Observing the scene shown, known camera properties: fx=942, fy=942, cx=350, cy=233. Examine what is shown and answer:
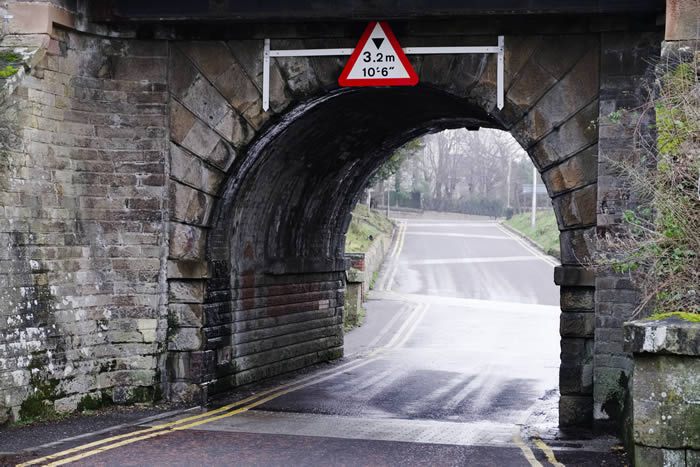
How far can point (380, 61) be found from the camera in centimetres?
1172

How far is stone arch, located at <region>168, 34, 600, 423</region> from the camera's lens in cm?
1133

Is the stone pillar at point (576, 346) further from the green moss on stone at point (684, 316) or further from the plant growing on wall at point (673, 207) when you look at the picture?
the green moss on stone at point (684, 316)

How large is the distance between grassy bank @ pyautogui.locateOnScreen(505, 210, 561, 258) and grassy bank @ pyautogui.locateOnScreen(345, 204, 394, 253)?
7.91 metres

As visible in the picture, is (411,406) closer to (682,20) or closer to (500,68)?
(500,68)

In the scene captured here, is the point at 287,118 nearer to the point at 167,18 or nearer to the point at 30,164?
the point at 167,18

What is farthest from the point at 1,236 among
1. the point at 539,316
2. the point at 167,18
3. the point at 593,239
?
the point at 539,316

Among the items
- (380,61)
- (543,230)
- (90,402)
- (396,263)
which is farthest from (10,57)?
(543,230)

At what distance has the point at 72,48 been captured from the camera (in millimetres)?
11695

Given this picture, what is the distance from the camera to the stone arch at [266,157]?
11.3m

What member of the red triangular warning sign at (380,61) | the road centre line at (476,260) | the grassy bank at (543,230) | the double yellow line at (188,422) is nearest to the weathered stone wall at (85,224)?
the double yellow line at (188,422)

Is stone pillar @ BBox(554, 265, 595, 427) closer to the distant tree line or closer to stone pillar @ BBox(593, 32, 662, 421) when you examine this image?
stone pillar @ BBox(593, 32, 662, 421)

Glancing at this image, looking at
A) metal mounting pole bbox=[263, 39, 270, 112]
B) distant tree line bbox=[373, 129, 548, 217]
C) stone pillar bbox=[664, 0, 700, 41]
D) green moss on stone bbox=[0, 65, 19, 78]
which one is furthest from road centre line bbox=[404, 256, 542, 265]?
stone pillar bbox=[664, 0, 700, 41]

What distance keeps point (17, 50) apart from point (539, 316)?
19.8m

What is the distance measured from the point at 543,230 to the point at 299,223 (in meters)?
36.5
